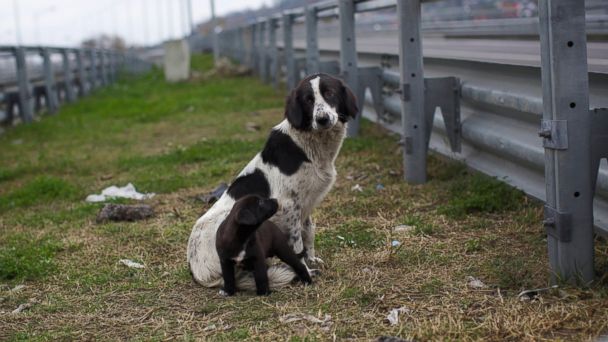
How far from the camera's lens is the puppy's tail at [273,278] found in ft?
14.7

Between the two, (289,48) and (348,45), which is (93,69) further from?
(348,45)

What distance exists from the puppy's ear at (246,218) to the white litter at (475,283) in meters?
1.16

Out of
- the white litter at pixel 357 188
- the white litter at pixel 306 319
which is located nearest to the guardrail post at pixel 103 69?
the white litter at pixel 357 188

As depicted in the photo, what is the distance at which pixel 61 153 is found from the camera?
1107cm

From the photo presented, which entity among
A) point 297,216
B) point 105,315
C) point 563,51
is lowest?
point 105,315

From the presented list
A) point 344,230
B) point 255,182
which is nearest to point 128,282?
point 255,182

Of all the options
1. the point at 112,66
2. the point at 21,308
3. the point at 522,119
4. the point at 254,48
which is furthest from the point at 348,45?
the point at 112,66

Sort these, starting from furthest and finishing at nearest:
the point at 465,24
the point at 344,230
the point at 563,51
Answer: the point at 465,24, the point at 344,230, the point at 563,51

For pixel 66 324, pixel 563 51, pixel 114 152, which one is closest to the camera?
pixel 563 51

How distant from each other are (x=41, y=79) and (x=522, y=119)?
1632cm

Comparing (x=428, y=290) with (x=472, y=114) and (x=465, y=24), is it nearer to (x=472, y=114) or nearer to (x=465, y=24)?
(x=472, y=114)

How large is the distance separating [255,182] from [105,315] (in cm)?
115

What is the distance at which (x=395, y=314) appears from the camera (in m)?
3.84

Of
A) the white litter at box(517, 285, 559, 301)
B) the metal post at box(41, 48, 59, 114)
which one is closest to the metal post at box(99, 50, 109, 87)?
the metal post at box(41, 48, 59, 114)
